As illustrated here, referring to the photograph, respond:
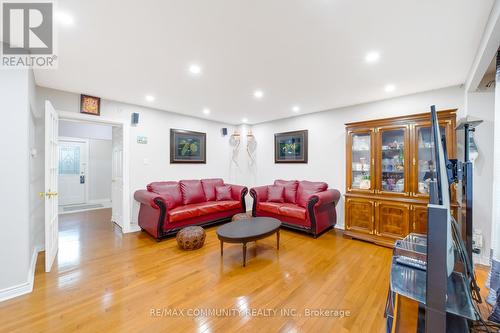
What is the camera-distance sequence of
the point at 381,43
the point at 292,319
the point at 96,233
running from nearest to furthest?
the point at 292,319
the point at 381,43
the point at 96,233

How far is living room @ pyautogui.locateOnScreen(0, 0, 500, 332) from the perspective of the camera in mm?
1699

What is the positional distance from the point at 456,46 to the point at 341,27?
1289mm

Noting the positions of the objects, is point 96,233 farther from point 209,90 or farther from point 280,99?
point 280,99

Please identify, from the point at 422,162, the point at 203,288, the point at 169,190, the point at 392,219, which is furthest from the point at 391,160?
the point at 169,190

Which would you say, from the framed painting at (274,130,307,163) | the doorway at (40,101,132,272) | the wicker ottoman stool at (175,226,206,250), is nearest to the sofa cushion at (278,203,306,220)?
the framed painting at (274,130,307,163)

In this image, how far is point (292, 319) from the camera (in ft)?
5.69

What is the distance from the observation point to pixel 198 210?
3.86 meters

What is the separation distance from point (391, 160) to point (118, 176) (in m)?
5.13

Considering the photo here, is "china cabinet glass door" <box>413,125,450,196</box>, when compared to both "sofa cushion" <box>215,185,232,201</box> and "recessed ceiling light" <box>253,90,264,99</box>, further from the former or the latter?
"sofa cushion" <box>215,185,232,201</box>

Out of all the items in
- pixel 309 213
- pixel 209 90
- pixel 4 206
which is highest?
pixel 209 90

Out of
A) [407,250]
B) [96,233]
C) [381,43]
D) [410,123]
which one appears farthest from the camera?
→ [96,233]

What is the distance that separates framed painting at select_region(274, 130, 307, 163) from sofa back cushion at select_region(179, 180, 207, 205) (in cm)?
202

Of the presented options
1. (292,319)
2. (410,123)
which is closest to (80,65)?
(292,319)

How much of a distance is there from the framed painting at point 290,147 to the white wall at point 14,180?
14.2 feet
